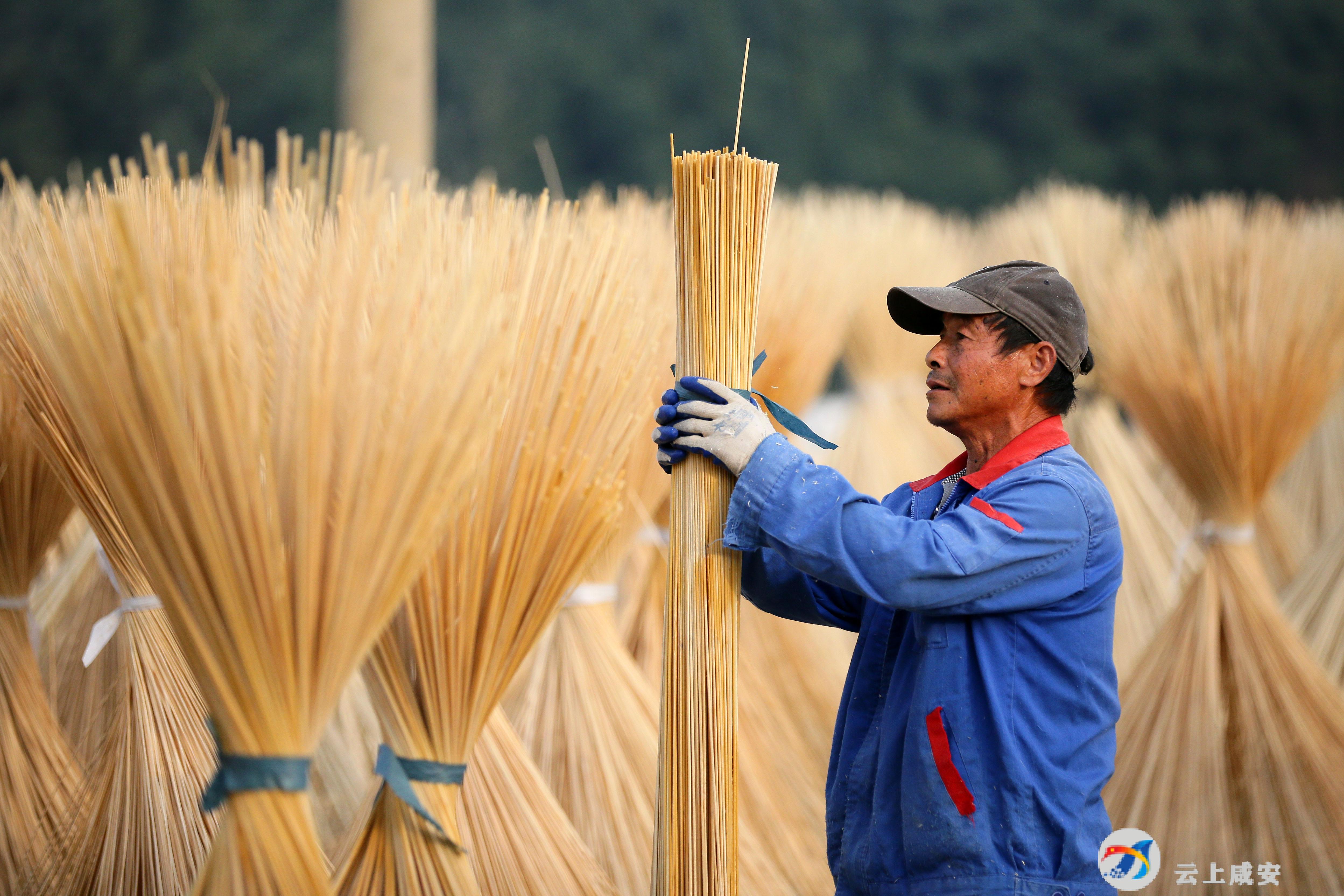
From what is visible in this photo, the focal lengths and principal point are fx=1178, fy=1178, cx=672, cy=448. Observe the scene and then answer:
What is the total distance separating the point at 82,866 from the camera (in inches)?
62.4

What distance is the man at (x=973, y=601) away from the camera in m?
1.25

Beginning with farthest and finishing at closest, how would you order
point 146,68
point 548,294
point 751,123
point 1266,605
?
point 751,123 → point 146,68 → point 1266,605 → point 548,294

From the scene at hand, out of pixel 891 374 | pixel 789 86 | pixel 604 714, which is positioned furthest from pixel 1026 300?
pixel 789 86

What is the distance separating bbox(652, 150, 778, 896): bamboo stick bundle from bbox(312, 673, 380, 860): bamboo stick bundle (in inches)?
41.9

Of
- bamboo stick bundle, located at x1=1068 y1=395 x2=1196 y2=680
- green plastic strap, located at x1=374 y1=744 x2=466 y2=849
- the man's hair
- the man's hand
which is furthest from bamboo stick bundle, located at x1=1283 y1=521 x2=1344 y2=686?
green plastic strap, located at x1=374 y1=744 x2=466 y2=849

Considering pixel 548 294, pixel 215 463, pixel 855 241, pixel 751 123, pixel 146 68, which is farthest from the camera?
pixel 751 123

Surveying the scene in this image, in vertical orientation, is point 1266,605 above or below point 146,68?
below

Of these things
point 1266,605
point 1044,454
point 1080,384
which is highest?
point 1080,384

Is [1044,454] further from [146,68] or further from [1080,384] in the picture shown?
[146,68]

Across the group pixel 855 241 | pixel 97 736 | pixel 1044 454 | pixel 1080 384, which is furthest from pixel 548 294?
pixel 1080 384

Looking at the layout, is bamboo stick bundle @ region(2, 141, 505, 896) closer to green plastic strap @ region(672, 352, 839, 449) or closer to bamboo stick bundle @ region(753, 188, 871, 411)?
green plastic strap @ region(672, 352, 839, 449)

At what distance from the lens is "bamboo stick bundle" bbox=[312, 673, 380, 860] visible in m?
2.23

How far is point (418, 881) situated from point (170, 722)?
551mm

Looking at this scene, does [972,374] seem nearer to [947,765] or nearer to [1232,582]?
[947,765]
